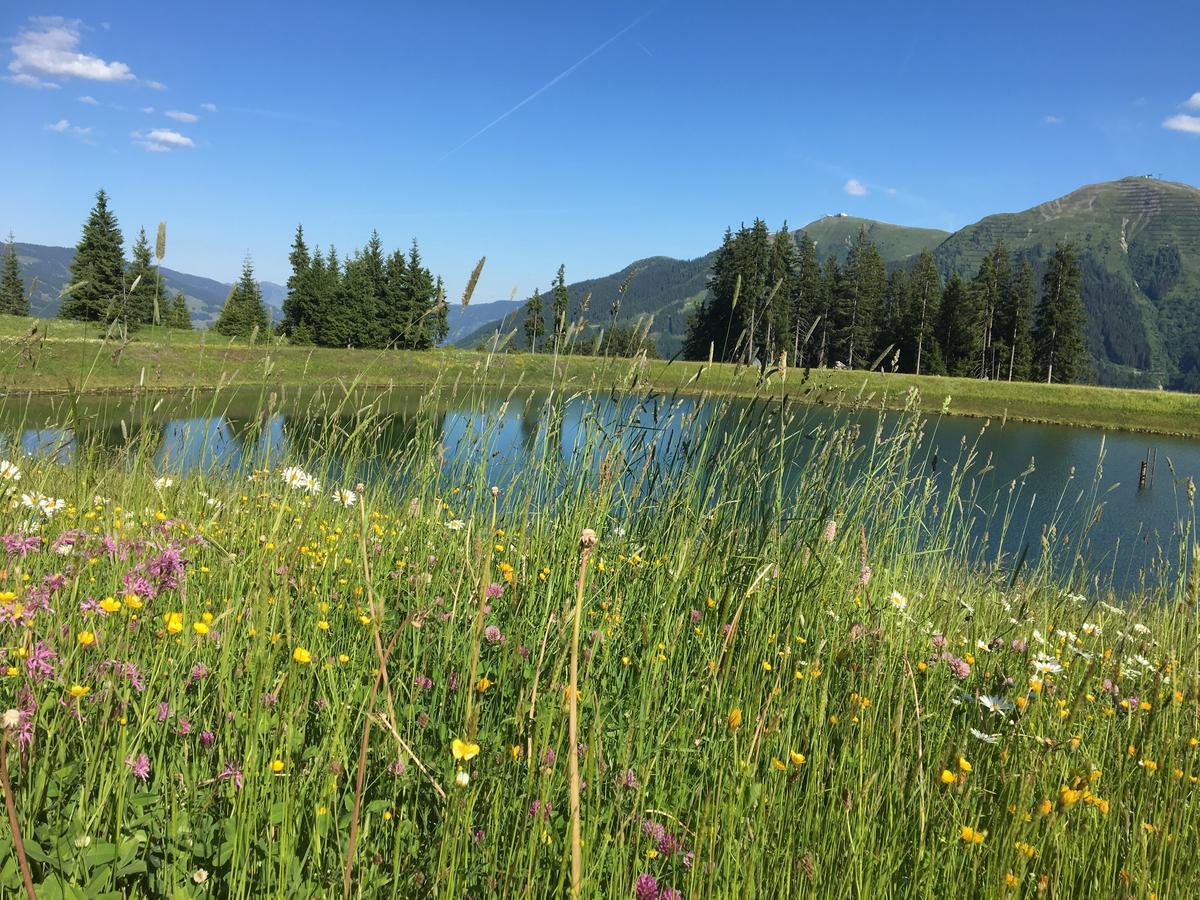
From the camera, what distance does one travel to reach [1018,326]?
5488 cm

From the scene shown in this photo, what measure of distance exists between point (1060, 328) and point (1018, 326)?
3.64 metres

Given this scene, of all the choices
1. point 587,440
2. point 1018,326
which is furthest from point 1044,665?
point 1018,326

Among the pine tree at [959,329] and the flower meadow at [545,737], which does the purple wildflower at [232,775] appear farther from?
the pine tree at [959,329]

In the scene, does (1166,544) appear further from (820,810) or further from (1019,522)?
(820,810)

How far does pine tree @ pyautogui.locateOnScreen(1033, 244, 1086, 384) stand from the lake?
22.8 m

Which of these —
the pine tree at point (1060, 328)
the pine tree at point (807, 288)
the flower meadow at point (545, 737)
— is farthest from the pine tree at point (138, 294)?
the pine tree at point (1060, 328)

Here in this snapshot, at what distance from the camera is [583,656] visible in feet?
5.40

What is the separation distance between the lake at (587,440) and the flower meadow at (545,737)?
1.64 ft

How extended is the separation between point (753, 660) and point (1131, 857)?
2.84ft

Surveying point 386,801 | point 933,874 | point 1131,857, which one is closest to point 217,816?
point 386,801

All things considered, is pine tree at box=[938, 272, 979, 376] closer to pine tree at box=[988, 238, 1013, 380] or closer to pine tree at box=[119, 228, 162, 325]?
pine tree at box=[988, 238, 1013, 380]

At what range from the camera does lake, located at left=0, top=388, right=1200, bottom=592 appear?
124 inches

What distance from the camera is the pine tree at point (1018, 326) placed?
54875 millimetres

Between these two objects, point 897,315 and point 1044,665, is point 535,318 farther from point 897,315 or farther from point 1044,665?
point 897,315
